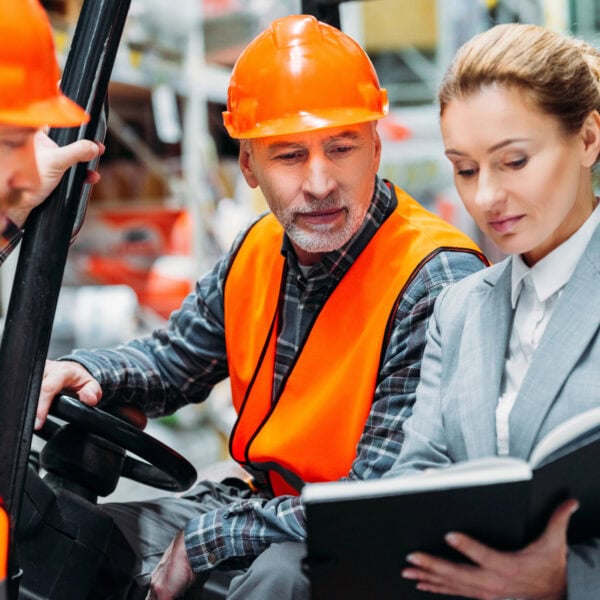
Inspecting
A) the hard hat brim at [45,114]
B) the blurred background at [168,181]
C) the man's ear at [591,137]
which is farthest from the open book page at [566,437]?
the blurred background at [168,181]

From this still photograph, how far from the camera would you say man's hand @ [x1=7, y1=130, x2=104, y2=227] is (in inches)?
66.8

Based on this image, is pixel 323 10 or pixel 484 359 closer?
pixel 484 359

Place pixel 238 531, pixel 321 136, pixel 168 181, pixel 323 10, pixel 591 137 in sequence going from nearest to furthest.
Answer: pixel 591 137
pixel 238 531
pixel 321 136
pixel 323 10
pixel 168 181

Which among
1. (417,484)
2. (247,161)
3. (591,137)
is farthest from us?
(247,161)

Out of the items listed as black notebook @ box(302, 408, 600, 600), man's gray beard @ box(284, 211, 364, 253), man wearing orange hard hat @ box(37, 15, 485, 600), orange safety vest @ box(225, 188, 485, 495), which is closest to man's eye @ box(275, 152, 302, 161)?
man wearing orange hard hat @ box(37, 15, 485, 600)

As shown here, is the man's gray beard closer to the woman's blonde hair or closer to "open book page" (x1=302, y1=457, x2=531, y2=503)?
the woman's blonde hair

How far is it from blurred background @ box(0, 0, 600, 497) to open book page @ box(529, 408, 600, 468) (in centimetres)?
395

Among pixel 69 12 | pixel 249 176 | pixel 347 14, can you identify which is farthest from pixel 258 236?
pixel 347 14

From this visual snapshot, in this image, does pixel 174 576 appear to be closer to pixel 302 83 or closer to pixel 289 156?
pixel 289 156

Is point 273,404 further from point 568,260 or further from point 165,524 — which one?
point 568,260

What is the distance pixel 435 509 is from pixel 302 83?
1.11 metres

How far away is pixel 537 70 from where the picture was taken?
5.23ft

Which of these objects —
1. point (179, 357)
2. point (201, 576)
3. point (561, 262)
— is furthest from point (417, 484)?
point (179, 357)

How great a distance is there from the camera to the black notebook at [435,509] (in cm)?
129
